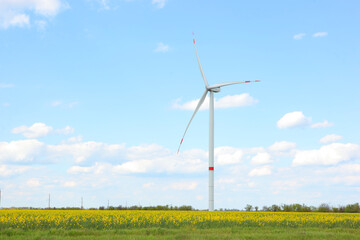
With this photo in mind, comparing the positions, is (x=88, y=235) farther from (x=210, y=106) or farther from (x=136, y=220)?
(x=210, y=106)

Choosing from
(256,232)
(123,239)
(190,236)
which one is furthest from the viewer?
(256,232)

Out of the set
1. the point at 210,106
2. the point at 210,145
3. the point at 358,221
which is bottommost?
the point at 358,221

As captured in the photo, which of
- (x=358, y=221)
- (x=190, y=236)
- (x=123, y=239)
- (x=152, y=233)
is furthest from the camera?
(x=358, y=221)

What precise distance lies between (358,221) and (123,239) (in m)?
21.2

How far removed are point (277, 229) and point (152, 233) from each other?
9.13m

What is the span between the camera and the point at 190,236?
2222 centimetres

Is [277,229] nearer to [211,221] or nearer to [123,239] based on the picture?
[211,221]

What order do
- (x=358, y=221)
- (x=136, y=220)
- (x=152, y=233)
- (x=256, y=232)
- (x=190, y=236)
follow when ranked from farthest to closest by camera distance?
(x=358, y=221), (x=136, y=220), (x=256, y=232), (x=152, y=233), (x=190, y=236)

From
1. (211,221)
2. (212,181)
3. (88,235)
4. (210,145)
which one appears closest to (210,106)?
(210,145)

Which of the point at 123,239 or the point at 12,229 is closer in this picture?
the point at 123,239

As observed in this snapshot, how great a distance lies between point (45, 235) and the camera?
74.4 feet

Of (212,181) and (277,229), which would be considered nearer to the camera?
(277,229)

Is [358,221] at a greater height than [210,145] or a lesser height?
lesser

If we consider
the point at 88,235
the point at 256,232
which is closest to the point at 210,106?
the point at 256,232
